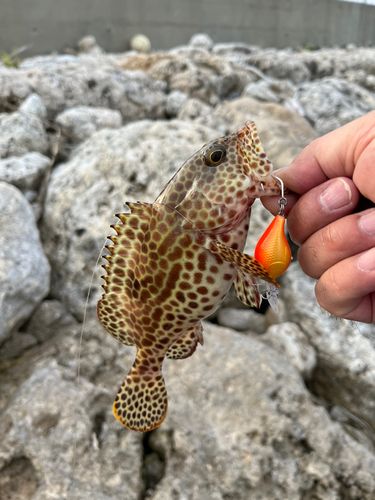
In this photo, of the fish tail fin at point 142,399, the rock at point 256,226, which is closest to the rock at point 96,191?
the rock at point 256,226

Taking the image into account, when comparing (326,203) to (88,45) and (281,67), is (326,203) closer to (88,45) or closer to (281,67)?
(281,67)

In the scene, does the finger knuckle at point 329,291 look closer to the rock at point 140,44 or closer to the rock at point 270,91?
the rock at point 270,91

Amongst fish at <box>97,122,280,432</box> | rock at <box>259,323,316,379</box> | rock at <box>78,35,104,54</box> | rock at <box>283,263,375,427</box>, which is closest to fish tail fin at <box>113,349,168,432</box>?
fish at <box>97,122,280,432</box>

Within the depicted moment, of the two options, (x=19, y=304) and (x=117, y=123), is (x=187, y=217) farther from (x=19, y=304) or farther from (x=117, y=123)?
(x=117, y=123)

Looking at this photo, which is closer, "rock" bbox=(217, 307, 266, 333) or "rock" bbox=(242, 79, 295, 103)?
"rock" bbox=(217, 307, 266, 333)

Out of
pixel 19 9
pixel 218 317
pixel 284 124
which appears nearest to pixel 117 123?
pixel 284 124

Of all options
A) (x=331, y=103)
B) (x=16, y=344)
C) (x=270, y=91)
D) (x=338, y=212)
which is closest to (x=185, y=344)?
(x=338, y=212)

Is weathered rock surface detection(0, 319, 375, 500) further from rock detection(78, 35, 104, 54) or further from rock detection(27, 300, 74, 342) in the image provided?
rock detection(78, 35, 104, 54)
